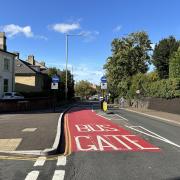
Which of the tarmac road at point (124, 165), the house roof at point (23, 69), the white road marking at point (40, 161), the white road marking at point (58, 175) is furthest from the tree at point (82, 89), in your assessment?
the white road marking at point (58, 175)

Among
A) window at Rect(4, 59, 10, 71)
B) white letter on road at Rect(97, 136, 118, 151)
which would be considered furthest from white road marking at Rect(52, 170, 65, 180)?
window at Rect(4, 59, 10, 71)

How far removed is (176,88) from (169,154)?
29252 millimetres

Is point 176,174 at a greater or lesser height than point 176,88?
lesser

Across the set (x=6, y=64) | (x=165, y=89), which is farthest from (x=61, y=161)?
(x=6, y=64)

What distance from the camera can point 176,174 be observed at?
9742 mm

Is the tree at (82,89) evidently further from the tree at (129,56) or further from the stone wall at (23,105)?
the stone wall at (23,105)

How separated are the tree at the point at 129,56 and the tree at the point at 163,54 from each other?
11.9 m

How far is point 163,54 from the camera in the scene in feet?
216

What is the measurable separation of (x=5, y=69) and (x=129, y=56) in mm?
30106

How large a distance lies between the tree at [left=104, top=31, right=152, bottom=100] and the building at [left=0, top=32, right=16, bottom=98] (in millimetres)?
26572

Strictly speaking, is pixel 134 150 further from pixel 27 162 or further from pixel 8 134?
pixel 8 134

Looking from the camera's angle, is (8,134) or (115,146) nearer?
(115,146)

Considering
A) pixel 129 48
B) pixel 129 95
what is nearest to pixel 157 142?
pixel 129 95

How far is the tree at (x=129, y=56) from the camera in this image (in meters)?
78.5
